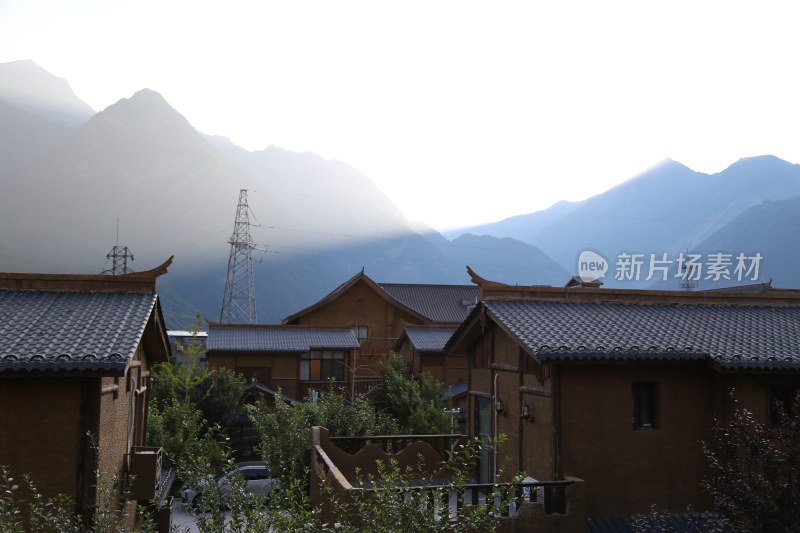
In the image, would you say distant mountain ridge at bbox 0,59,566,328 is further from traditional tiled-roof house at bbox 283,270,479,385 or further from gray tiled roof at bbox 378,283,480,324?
traditional tiled-roof house at bbox 283,270,479,385

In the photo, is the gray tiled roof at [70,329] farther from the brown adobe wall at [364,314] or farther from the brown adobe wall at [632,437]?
the brown adobe wall at [364,314]

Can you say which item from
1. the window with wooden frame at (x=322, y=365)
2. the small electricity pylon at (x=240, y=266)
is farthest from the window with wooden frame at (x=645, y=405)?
the small electricity pylon at (x=240, y=266)

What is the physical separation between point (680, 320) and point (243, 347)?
24.1m

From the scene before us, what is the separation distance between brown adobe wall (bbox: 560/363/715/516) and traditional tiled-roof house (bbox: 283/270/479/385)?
78.4ft

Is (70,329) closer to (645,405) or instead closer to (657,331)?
(645,405)

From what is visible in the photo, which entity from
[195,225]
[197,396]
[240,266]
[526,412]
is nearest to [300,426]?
[526,412]

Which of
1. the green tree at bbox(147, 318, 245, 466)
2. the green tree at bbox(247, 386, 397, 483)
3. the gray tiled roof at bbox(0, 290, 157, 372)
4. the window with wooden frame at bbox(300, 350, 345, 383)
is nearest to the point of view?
the gray tiled roof at bbox(0, 290, 157, 372)

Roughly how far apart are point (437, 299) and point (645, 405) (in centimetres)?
3734

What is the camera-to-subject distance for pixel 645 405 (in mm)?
14008

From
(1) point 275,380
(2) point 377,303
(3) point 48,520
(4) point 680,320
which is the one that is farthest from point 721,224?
(3) point 48,520

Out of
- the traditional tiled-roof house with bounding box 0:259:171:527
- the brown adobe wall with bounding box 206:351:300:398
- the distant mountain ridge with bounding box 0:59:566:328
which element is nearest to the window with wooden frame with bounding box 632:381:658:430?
the traditional tiled-roof house with bounding box 0:259:171:527

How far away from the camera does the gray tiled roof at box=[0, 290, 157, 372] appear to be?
10211 mm

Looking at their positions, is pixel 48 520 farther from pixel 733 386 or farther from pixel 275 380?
pixel 275 380

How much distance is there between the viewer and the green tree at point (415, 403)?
29266mm
